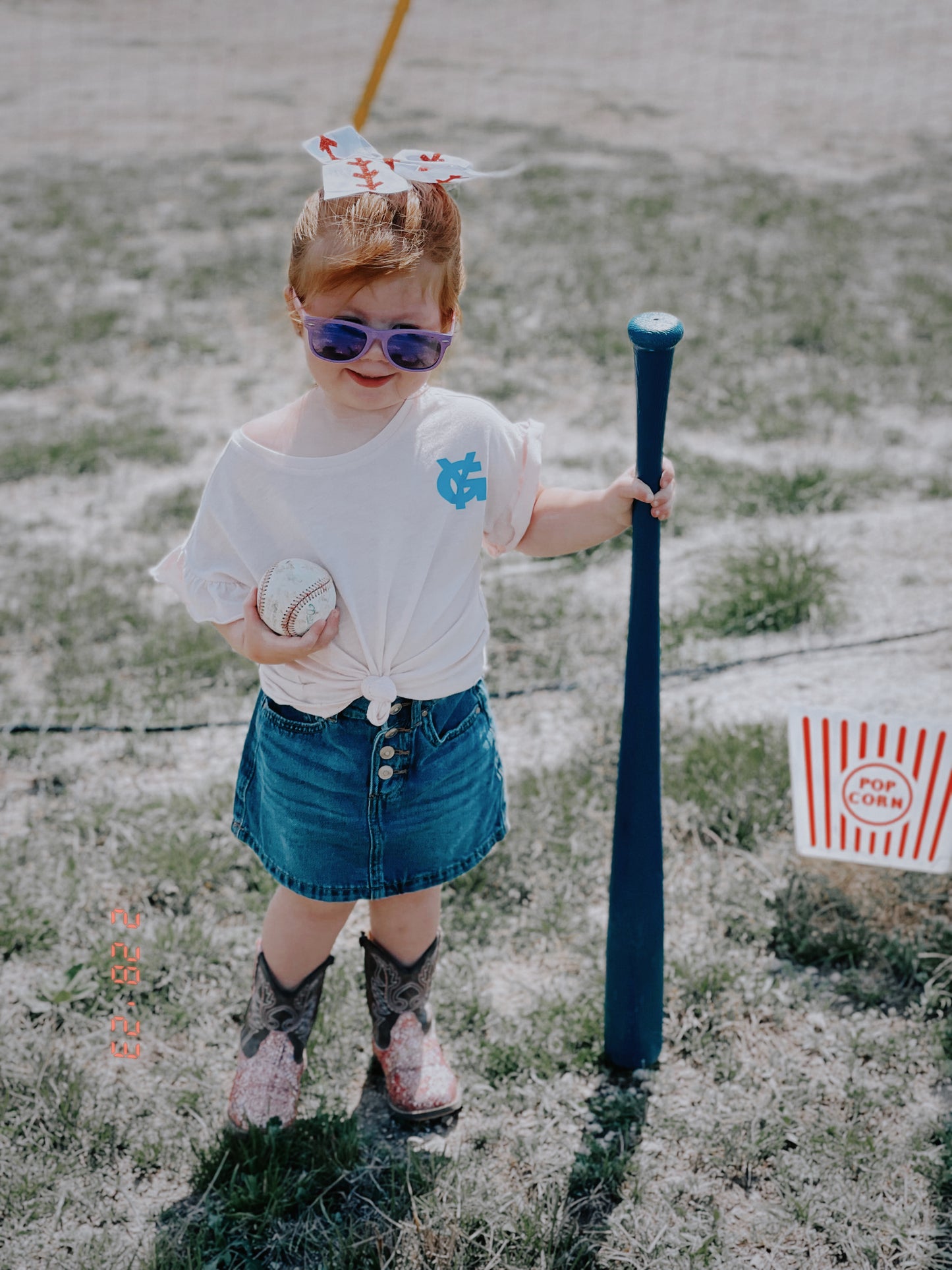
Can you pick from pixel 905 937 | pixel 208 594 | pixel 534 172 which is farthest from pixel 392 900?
pixel 534 172

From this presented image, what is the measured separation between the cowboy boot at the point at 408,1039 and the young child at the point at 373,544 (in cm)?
12

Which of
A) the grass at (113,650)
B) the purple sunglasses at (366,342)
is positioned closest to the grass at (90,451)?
the grass at (113,650)

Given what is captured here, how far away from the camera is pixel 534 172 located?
269 inches

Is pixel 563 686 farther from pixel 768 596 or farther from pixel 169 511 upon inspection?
pixel 169 511

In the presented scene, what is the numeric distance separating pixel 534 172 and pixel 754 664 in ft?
15.7

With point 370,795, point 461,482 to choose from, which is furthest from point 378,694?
point 461,482

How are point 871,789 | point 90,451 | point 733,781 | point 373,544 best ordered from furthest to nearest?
point 90,451 → point 733,781 → point 871,789 → point 373,544

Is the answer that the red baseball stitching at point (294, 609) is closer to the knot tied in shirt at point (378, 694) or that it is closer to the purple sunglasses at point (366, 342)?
the knot tied in shirt at point (378, 694)

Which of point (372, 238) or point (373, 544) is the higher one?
point (372, 238)

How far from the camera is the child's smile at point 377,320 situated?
1405 mm

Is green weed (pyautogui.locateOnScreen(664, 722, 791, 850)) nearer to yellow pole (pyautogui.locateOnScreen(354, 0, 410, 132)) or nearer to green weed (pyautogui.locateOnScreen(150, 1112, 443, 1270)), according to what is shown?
green weed (pyautogui.locateOnScreen(150, 1112, 443, 1270))

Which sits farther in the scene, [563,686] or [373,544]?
[563,686]

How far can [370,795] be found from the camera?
5.11ft

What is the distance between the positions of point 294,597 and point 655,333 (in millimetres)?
526
